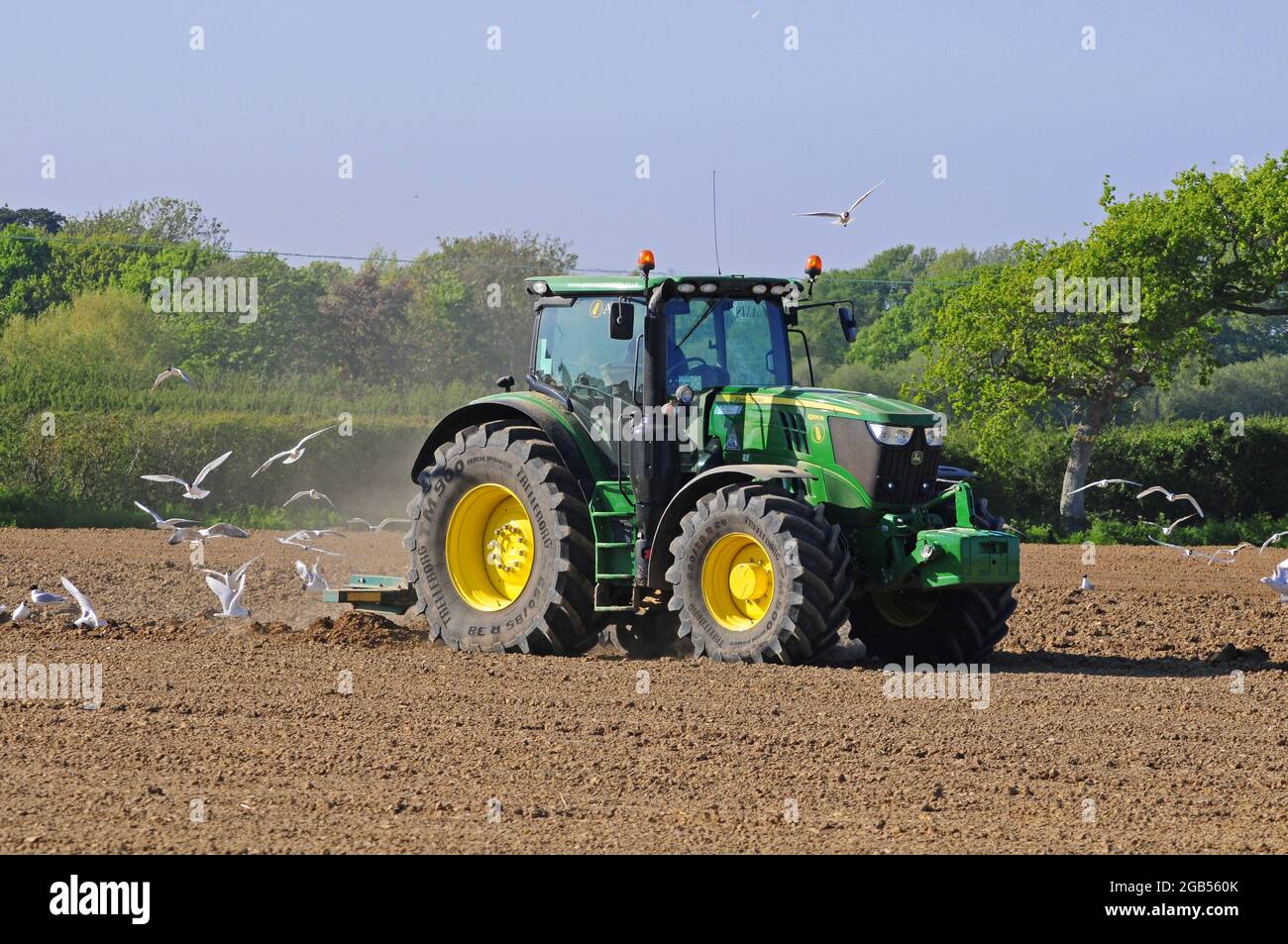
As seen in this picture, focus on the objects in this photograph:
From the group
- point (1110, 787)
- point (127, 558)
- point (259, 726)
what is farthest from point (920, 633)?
point (127, 558)

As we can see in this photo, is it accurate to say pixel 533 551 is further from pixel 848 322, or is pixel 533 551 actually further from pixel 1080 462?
pixel 1080 462

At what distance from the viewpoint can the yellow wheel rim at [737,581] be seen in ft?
35.1

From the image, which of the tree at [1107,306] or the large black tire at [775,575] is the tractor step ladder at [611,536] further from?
the tree at [1107,306]

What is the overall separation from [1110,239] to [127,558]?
1803cm

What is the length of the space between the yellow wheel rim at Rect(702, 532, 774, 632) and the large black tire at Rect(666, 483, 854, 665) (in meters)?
0.06

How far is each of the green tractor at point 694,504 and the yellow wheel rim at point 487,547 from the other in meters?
0.02

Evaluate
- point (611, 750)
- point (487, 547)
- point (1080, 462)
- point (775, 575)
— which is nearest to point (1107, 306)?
point (1080, 462)

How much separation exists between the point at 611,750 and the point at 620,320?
365 centimetres

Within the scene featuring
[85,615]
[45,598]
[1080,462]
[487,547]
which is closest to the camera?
[487,547]

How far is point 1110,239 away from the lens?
28.8 meters

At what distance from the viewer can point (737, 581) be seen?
10820 mm

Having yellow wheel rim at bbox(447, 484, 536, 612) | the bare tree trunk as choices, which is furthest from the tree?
yellow wheel rim at bbox(447, 484, 536, 612)

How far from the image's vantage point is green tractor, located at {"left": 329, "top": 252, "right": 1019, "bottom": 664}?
34.8ft

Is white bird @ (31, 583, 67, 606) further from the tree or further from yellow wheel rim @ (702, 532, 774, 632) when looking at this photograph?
the tree
